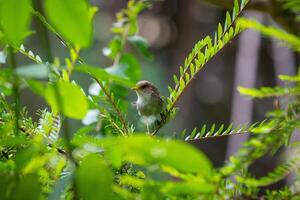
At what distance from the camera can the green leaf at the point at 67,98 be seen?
288 mm

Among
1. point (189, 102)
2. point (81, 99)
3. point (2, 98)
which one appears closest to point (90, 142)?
point (81, 99)

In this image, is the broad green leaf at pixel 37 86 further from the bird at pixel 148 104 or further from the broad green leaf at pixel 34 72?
the bird at pixel 148 104

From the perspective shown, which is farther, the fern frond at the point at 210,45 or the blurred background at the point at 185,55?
the blurred background at the point at 185,55

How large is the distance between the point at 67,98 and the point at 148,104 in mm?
500

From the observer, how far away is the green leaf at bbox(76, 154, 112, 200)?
0.26m

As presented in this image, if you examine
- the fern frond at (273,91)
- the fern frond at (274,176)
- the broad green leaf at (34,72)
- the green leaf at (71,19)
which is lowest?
the fern frond at (274,176)

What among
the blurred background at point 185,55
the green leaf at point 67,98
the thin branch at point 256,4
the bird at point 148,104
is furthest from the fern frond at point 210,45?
the blurred background at point 185,55

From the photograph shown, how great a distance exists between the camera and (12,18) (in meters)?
0.25

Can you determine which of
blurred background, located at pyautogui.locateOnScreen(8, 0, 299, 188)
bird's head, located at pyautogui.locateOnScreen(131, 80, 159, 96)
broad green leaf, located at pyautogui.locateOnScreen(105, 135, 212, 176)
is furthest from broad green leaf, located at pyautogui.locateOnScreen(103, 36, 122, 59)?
blurred background, located at pyautogui.locateOnScreen(8, 0, 299, 188)

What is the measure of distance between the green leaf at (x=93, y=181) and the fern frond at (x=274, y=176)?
103 millimetres

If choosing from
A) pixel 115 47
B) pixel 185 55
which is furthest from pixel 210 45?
pixel 185 55

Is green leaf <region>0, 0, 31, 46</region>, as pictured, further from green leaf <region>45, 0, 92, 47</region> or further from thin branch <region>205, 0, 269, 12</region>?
thin branch <region>205, 0, 269, 12</region>

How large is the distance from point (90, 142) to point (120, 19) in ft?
1.97

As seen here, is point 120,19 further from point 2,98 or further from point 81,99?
point 81,99
